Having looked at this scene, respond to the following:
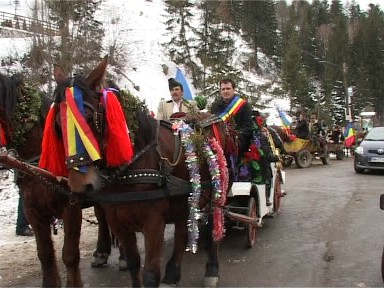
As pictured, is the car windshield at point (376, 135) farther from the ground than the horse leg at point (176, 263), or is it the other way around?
the car windshield at point (376, 135)

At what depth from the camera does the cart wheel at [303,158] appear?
1716 cm

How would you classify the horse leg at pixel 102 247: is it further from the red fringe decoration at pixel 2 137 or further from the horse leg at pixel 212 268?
the red fringe decoration at pixel 2 137

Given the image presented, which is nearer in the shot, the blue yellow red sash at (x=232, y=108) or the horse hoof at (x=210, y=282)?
the horse hoof at (x=210, y=282)

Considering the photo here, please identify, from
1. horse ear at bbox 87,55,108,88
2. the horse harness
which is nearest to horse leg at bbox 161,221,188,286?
the horse harness

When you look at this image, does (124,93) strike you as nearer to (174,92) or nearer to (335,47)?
(174,92)

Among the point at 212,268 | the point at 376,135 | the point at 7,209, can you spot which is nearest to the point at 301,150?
the point at 376,135

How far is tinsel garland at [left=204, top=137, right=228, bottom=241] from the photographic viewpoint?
454 cm

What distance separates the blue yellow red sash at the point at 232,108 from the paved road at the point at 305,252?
176 centimetres

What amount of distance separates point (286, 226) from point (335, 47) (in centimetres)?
5697

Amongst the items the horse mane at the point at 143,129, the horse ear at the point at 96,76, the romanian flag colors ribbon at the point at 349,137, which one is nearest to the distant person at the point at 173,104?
the horse mane at the point at 143,129

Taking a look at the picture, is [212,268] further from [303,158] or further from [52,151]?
[303,158]

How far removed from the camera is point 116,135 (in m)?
3.31

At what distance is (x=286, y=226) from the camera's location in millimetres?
7766

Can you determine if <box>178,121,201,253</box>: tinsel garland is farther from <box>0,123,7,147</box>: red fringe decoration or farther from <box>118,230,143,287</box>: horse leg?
<box>0,123,7,147</box>: red fringe decoration
